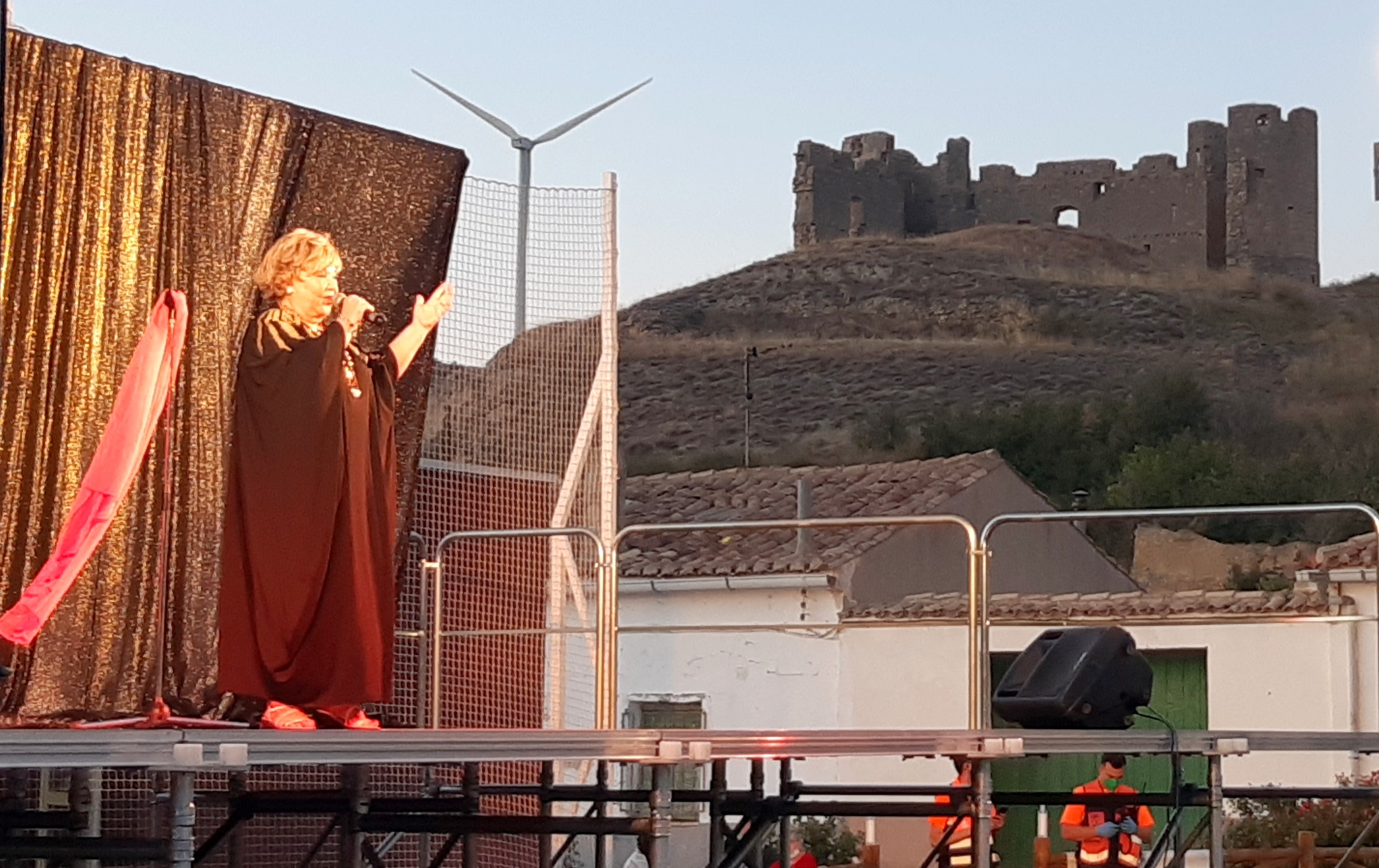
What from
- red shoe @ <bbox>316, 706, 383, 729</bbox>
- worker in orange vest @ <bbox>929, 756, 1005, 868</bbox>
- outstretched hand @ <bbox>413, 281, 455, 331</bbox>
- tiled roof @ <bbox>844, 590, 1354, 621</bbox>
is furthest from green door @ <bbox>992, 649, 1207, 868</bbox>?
red shoe @ <bbox>316, 706, 383, 729</bbox>

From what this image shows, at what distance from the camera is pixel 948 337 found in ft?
159

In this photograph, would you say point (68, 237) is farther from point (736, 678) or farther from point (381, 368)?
point (736, 678)

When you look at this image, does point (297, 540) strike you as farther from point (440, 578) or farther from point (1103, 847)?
point (1103, 847)

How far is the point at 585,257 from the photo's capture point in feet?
25.3

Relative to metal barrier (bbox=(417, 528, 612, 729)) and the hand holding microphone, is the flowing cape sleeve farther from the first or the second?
metal barrier (bbox=(417, 528, 612, 729))

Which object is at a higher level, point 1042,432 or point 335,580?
point 1042,432

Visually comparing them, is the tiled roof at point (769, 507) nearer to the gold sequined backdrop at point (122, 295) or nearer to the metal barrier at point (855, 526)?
the metal barrier at point (855, 526)

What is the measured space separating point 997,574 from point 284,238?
45.5 ft

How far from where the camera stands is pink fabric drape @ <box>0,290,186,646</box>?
5059 millimetres

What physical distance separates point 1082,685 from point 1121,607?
917 cm

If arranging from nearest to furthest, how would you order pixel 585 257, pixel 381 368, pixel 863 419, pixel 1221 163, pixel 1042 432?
1. pixel 381 368
2. pixel 585 257
3. pixel 1042 432
4. pixel 863 419
5. pixel 1221 163

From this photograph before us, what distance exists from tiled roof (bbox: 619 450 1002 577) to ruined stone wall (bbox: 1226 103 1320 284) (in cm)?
4089

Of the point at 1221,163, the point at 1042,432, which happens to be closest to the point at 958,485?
the point at 1042,432

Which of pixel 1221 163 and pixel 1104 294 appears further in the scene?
pixel 1221 163
